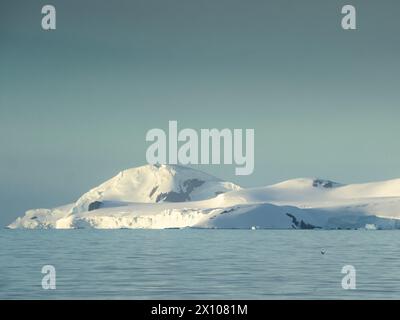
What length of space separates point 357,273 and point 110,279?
43.9 ft

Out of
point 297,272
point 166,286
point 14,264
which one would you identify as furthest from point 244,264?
point 166,286

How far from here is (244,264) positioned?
173 feet

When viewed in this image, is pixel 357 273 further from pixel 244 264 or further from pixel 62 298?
pixel 62 298

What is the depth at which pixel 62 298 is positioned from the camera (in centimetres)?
3077
